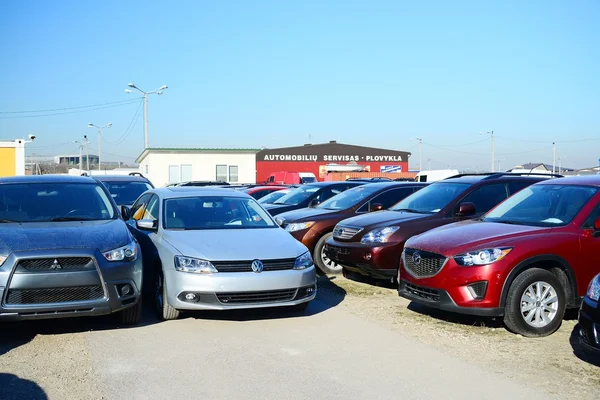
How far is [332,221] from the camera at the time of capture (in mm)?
11656

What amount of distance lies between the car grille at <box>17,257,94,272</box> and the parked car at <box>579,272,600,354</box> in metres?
4.68

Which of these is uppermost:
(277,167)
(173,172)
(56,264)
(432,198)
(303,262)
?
(277,167)

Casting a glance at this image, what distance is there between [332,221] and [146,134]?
34.8 metres

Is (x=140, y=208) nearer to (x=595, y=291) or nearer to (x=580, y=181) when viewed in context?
(x=580, y=181)

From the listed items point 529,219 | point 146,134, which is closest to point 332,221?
point 529,219

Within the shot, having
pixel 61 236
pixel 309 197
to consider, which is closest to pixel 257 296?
pixel 61 236

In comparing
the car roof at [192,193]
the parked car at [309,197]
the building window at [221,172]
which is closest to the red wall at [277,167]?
the building window at [221,172]

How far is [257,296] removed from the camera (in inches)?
289

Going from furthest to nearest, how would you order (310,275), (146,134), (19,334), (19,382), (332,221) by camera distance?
1. (146,134)
2. (332,221)
3. (310,275)
4. (19,334)
5. (19,382)

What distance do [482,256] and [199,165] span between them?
4406cm

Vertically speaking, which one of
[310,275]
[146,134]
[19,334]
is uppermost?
[146,134]

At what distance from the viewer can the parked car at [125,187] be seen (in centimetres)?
1421

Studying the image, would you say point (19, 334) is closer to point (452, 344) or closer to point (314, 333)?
point (314, 333)

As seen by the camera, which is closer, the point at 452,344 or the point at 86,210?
the point at 452,344
